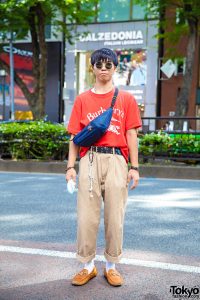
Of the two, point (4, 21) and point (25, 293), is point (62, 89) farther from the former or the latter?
point (25, 293)

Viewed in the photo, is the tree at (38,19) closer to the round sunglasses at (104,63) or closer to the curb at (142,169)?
the curb at (142,169)

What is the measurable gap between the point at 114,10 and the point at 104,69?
114ft

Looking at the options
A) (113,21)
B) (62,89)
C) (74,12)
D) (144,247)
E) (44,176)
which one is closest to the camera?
(144,247)

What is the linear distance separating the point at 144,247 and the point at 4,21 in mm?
16126

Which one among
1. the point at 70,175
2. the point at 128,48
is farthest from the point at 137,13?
the point at 70,175

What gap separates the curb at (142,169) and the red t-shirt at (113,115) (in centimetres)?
713

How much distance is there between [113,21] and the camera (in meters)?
36.2

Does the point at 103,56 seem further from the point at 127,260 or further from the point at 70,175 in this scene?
the point at 127,260

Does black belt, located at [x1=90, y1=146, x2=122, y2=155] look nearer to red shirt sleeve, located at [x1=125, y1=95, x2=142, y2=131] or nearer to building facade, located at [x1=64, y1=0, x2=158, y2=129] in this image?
red shirt sleeve, located at [x1=125, y1=95, x2=142, y2=131]

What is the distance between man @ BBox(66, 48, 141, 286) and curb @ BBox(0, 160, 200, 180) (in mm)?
7093

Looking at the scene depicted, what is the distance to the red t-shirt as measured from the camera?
334 cm

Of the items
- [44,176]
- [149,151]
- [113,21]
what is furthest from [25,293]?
[113,21]

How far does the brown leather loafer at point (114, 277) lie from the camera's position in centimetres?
339

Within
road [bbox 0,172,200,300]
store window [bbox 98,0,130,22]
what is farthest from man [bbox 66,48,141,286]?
store window [bbox 98,0,130,22]
